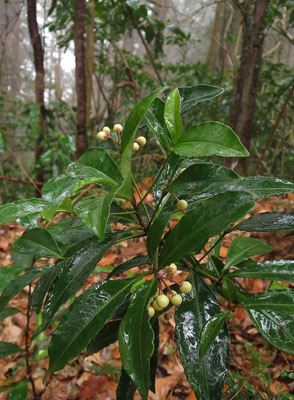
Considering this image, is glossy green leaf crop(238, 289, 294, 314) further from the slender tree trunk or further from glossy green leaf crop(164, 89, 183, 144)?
the slender tree trunk

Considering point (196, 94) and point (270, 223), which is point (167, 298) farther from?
point (196, 94)

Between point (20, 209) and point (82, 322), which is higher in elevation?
point (20, 209)

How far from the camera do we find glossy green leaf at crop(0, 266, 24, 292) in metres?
0.73

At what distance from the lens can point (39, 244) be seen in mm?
608

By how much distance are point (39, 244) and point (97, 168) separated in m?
0.25

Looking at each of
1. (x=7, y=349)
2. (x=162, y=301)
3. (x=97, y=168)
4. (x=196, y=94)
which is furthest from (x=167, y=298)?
(x=7, y=349)

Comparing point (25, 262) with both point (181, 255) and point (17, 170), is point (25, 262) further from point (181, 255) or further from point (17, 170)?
point (17, 170)

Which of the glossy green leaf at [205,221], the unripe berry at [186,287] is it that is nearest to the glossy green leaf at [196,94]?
the glossy green leaf at [205,221]

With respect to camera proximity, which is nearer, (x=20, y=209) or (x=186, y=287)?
(x=20, y=209)

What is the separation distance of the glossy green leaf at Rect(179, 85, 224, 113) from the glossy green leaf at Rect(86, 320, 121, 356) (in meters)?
0.49

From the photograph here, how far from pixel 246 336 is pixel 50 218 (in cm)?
118

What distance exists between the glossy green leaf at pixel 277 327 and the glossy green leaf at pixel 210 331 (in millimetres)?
72

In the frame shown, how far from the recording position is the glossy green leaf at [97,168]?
44cm

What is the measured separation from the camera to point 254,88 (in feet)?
6.53
